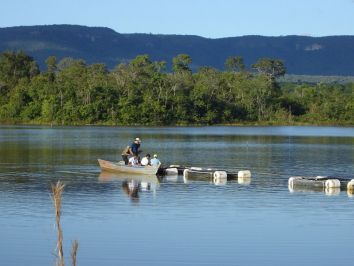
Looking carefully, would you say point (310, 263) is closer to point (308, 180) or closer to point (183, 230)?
point (183, 230)

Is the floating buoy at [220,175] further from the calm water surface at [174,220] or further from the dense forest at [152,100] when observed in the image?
the dense forest at [152,100]

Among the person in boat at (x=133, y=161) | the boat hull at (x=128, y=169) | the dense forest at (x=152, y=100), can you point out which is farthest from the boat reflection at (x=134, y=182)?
the dense forest at (x=152, y=100)

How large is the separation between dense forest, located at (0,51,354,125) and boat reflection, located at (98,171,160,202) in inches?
3524

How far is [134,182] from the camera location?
38.4m

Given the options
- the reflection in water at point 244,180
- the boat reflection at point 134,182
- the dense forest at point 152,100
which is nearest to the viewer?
the boat reflection at point 134,182

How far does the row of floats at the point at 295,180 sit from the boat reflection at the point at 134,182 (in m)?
1.80

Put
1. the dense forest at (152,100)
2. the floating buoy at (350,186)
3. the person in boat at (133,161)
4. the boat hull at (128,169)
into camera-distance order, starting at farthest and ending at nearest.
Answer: the dense forest at (152,100), the person in boat at (133,161), the boat hull at (128,169), the floating buoy at (350,186)

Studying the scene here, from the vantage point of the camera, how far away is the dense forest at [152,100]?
5212 inches

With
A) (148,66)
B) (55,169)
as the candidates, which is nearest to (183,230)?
(55,169)

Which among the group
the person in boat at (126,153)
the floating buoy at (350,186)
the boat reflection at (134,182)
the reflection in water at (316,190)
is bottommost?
the boat reflection at (134,182)

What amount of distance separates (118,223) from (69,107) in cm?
10787

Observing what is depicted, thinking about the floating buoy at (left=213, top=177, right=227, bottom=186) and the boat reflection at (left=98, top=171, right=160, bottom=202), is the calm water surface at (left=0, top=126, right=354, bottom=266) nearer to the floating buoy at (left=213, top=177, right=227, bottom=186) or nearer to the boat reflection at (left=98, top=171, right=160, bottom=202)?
the boat reflection at (left=98, top=171, right=160, bottom=202)

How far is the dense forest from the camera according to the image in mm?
132375

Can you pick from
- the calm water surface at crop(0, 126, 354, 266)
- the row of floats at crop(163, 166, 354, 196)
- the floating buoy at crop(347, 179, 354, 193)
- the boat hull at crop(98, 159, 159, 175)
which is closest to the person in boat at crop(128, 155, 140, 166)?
the boat hull at crop(98, 159, 159, 175)
